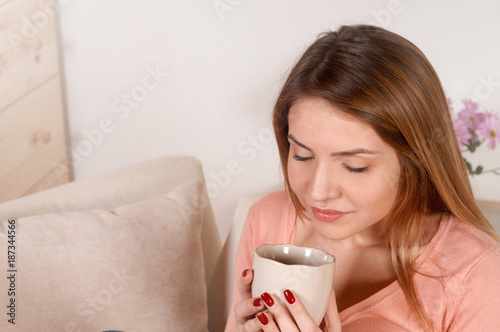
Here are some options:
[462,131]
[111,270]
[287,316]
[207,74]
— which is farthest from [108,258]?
[462,131]

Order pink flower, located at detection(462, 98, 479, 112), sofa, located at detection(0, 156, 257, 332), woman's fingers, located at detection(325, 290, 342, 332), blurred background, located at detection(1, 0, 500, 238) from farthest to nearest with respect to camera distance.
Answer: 1. blurred background, located at detection(1, 0, 500, 238)
2. pink flower, located at detection(462, 98, 479, 112)
3. sofa, located at detection(0, 156, 257, 332)
4. woman's fingers, located at detection(325, 290, 342, 332)

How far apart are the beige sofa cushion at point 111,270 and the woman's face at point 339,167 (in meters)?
0.36

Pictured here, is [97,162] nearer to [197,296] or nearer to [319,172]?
[197,296]

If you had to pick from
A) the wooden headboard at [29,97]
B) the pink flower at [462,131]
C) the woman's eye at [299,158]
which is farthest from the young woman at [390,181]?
the wooden headboard at [29,97]

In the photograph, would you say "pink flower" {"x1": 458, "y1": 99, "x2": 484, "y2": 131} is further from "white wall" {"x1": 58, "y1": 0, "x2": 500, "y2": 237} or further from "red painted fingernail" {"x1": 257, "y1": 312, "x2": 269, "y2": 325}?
"red painted fingernail" {"x1": 257, "y1": 312, "x2": 269, "y2": 325}

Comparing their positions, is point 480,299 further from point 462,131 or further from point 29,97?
point 29,97

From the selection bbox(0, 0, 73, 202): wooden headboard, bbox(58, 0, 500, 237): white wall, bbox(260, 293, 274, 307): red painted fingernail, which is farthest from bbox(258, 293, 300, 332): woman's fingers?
bbox(0, 0, 73, 202): wooden headboard

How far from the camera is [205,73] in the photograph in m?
1.80

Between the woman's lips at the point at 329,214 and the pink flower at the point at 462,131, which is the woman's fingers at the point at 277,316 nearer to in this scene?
the woman's lips at the point at 329,214

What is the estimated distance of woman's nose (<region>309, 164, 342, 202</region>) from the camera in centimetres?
97

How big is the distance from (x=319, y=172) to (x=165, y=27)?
3.40 feet

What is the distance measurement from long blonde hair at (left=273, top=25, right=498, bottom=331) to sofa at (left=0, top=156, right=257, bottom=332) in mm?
389

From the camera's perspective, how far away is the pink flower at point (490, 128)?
56.2 inches

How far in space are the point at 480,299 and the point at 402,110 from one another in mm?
369
